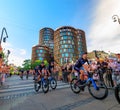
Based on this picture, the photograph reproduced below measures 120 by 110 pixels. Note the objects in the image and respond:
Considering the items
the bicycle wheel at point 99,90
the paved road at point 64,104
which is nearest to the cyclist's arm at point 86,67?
the bicycle wheel at point 99,90

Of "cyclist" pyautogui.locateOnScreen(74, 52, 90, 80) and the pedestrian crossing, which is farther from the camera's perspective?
the pedestrian crossing

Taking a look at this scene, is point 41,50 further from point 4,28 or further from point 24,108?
point 24,108

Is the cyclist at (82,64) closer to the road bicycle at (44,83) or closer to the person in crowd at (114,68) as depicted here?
Answer: the road bicycle at (44,83)

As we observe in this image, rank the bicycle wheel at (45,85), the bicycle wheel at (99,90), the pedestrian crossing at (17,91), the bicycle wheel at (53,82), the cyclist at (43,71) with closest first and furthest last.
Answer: the bicycle wheel at (99,90) < the pedestrian crossing at (17,91) < the bicycle wheel at (45,85) < the cyclist at (43,71) < the bicycle wheel at (53,82)

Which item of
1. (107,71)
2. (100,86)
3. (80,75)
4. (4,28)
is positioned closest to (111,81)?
(107,71)

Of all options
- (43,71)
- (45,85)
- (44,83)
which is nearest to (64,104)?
(45,85)

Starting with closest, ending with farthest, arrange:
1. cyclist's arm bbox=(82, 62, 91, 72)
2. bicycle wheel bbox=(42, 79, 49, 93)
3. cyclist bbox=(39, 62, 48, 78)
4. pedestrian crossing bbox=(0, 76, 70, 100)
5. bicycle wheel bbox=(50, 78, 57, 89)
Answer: cyclist's arm bbox=(82, 62, 91, 72)
pedestrian crossing bbox=(0, 76, 70, 100)
bicycle wheel bbox=(42, 79, 49, 93)
cyclist bbox=(39, 62, 48, 78)
bicycle wheel bbox=(50, 78, 57, 89)

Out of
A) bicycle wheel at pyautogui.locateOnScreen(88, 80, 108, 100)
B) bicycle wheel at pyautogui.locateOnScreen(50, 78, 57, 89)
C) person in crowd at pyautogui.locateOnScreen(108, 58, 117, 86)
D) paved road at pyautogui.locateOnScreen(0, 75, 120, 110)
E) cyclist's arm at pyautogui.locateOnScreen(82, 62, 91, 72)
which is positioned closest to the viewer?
paved road at pyautogui.locateOnScreen(0, 75, 120, 110)

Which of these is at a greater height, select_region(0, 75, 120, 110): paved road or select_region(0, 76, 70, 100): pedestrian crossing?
select_region(0, 76, 70, 100): pedestrian crossing

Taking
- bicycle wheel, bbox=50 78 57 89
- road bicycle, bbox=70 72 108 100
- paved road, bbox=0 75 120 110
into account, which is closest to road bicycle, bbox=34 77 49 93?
bicycle wheel, bbox=50 78 57 89

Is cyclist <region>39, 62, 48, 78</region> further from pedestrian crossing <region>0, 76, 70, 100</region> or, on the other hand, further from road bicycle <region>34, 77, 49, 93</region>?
pedestrian crossing <region>0, 76, 70, 100</region>

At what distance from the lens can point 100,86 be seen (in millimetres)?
5172

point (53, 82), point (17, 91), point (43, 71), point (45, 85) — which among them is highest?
point (43, 71)

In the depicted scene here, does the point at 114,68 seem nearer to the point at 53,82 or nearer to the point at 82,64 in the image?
the point at 82,64
